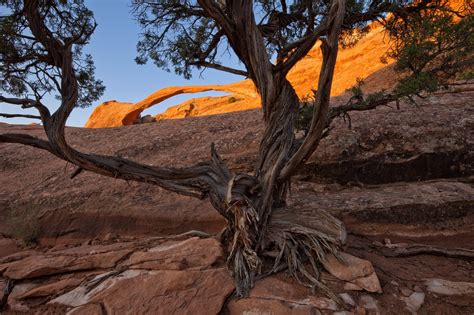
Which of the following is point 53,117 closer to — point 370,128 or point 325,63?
point 325,63

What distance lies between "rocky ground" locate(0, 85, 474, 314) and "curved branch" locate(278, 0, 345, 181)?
93cm

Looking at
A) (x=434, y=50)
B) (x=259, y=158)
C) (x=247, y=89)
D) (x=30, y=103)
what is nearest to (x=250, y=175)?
(x=259, y=158)

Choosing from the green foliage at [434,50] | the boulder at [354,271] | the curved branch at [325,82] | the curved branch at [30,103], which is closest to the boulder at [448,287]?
the boulder at [354,271]

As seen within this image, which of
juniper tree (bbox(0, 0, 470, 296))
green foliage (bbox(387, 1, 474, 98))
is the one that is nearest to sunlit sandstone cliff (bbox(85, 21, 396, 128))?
green foliage (bbox(387, 1, 474, 98))

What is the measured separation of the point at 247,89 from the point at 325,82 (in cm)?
2797

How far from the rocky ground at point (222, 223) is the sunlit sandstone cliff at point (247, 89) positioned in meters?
15.2

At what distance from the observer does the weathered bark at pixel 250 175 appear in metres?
3.66

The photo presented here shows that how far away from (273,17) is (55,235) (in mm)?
7362

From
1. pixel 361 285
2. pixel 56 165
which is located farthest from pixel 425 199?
pixel 56 165

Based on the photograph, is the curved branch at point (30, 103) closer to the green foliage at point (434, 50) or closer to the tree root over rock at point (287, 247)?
the tree root over rock at point (287, 247)

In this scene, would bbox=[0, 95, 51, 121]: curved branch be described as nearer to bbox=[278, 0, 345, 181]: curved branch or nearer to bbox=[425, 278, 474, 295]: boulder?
bbox=[278, 0, 345, 181]: curved branch

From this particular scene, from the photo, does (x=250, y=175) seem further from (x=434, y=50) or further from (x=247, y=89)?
(x=247, y=89)

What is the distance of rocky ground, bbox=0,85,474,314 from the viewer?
3238 mm

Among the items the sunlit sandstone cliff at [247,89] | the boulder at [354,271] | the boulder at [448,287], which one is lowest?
the boulder at [448,287]
